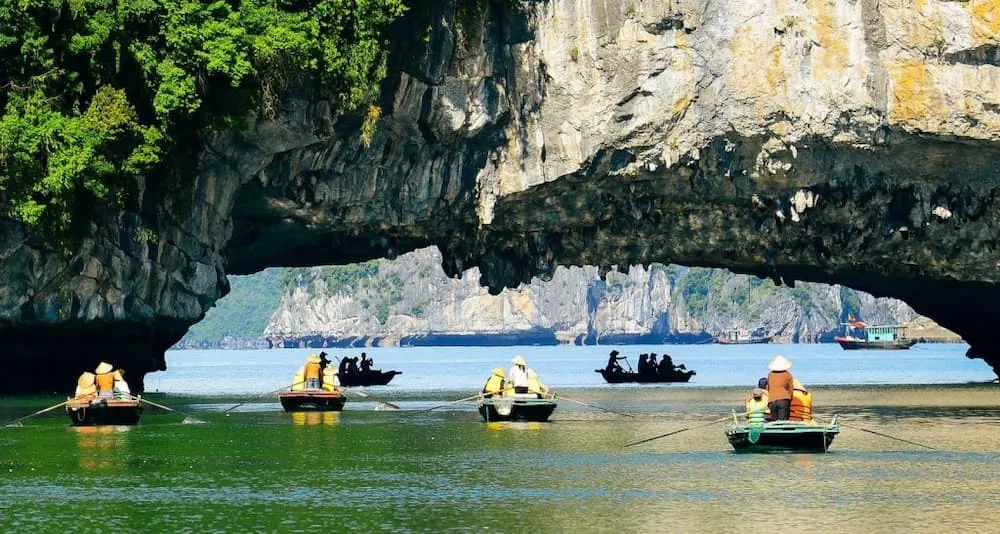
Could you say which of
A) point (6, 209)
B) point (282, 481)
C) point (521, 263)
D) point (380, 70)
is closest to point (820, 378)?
point (521, 263)

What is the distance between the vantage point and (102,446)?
28.7 metres

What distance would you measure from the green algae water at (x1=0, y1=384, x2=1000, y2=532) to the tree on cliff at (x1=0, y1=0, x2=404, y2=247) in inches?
196

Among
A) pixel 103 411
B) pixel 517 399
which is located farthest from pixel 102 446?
pixel 517 399

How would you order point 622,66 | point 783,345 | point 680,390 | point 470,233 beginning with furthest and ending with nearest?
point 783,345, point 680,390, point 470,233, point 622,66

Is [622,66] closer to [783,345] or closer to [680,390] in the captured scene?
[680,390]

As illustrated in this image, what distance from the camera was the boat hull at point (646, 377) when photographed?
195 ft

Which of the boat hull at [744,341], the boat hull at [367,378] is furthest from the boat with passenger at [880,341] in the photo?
the boat hull at [367,378]

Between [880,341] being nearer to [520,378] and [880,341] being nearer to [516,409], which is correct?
[520,378]

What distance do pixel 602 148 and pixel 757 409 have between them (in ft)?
47.3

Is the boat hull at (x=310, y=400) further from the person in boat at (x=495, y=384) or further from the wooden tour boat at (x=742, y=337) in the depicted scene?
the wooden tour boat at (x=742, y=337)

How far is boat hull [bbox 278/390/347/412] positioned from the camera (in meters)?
38.1

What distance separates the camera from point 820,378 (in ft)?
230

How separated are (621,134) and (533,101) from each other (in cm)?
226

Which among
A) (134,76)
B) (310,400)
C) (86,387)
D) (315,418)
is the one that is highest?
(134,76)
